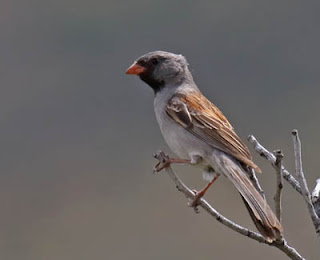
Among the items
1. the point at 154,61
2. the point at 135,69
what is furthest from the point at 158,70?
the point at 135,69

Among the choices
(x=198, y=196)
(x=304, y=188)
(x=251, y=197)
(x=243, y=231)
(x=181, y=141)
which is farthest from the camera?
(x=181, y=141)

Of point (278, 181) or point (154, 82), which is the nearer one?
point (278, 181)

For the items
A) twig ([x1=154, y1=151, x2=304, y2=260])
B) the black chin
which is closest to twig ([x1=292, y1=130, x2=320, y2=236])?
twig ([x1=154, y1=151, x2=304, y2=260])

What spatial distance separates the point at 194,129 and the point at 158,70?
77 cm

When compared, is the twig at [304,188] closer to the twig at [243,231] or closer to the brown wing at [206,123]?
the twig at [243,231]

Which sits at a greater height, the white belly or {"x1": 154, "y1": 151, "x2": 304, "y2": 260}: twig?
the white belly

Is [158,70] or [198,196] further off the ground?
[158,70]

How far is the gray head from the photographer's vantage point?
24.5 feet

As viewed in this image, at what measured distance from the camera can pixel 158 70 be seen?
7516mm

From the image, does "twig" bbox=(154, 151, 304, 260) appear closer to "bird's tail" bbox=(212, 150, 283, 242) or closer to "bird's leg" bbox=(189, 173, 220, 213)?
"bird's tail" bbox=(212, 150, 283, 242)

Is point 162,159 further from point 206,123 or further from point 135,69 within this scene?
point 135,69

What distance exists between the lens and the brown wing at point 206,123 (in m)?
6.70

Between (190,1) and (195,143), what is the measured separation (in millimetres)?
34427

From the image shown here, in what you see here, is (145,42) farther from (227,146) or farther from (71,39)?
(227,146)
